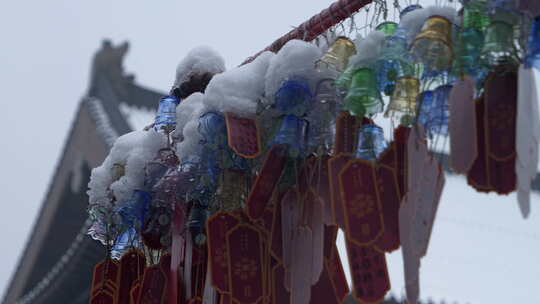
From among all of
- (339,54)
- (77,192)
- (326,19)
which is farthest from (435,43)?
(77,192)

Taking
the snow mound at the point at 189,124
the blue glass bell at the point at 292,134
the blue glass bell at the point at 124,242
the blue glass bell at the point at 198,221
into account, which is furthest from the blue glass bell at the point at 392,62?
the blue glass bell at the point at 124,242

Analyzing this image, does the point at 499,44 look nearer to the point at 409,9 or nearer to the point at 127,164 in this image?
the point at 409,9

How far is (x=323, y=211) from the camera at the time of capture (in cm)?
182

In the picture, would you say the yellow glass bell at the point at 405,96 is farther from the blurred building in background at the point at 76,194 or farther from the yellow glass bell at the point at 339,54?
→ the blurred building in background at the point at 76,194

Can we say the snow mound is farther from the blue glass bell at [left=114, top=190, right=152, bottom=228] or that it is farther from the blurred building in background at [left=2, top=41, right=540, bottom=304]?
the blurred building in background at [left=2, top=41, right=540, bottom=304]

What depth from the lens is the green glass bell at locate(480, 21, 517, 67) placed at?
1.53 metres

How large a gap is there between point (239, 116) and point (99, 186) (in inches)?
27.8

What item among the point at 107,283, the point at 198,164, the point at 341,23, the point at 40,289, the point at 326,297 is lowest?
the point at 326,297

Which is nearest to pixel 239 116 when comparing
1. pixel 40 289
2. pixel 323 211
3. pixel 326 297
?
pixel 323 211

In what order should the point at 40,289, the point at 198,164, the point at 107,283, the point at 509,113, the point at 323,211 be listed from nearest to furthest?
the point at 509,113, the point at 323,211, the point at 198,164, the point at 107,283, the point at 40,289

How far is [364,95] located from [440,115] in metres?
0.16

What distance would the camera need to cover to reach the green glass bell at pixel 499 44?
60.1 inches

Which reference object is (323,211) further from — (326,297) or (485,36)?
(485,36)

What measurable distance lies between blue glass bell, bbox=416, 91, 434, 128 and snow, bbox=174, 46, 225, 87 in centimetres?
95
